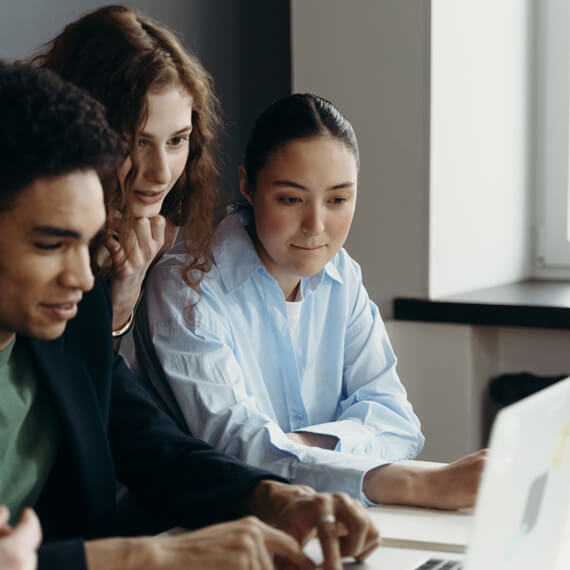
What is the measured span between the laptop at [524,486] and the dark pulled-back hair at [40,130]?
1.71 feet

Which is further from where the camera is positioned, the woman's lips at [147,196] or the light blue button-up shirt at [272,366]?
the woman's lips at [147,196]

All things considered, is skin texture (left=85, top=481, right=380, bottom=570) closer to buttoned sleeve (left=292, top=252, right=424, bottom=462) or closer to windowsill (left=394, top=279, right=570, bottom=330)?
buttoned sleeve (left=292, top=252, right=424, bottom=462)

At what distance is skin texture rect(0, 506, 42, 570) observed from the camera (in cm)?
82

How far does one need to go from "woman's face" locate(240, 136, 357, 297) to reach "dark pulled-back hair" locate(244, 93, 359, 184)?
0.5 inches

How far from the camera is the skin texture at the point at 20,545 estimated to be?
816 mm

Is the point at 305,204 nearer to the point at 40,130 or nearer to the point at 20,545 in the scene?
the point at 40,130

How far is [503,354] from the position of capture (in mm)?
2693

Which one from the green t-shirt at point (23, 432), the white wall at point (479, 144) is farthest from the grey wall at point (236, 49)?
the green t-shirt at point (23, 432)

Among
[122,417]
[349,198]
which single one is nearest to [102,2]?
[349,198]

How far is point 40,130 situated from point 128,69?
1.82 feet

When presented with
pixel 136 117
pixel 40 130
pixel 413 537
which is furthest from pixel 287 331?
pixel 40 130

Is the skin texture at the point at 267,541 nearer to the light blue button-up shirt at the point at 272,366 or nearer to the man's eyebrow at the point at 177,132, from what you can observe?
the light blue button-up shirt at the point at 272,366

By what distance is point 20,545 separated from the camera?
0.82 meters

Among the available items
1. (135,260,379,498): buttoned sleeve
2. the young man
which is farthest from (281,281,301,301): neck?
the young man
